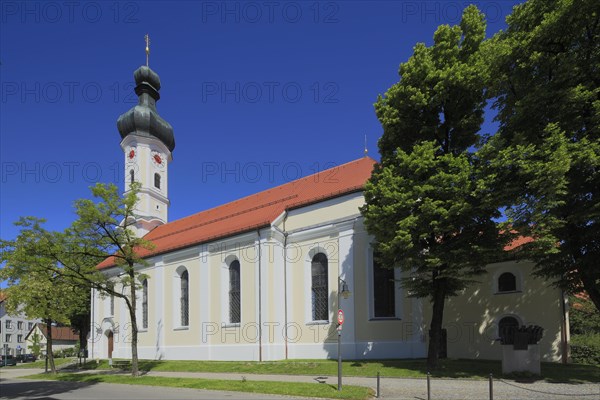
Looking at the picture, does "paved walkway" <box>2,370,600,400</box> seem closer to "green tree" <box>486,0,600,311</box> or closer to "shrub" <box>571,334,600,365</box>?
"green tree" <box>486,0,600,311</box>

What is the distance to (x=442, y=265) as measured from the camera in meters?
18.1

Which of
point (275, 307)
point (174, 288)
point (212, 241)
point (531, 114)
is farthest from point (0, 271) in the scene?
point (531, 114)

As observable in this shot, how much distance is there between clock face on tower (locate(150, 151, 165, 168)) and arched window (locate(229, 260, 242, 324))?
16538mm

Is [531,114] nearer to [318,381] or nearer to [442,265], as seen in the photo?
[442,265]

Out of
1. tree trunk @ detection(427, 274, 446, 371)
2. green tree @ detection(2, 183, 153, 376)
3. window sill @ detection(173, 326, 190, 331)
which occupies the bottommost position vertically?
window sill @ detection(173, 326, 190, 331)

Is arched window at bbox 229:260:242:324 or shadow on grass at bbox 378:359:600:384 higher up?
arched window at bbox 229:260:242:324

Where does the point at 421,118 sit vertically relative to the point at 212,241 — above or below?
above

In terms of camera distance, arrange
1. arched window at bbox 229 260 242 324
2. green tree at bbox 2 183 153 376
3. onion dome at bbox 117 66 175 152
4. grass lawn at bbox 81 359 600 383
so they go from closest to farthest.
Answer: grass lawn at bbox 81 359 600 383
green tree at bbox 2 183 153 376
arched window at bbox 229 260 242 324
onion dome at bbox 117 66 175 152

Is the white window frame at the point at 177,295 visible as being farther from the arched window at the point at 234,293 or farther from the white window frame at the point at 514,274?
the white window frame at the point at 514,274

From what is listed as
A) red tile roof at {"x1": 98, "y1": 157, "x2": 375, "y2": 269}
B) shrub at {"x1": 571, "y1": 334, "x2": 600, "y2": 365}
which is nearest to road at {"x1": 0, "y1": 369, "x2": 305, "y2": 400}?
red tile roof at {"x1": 98, "y1": 157, "x2": 375, "y2": 269}

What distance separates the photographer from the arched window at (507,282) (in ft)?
78.6

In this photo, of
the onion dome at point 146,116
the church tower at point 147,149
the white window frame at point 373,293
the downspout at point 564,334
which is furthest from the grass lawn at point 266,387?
the onion dome at point 146,116

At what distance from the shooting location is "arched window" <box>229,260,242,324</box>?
27016mm

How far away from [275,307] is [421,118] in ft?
41.6
